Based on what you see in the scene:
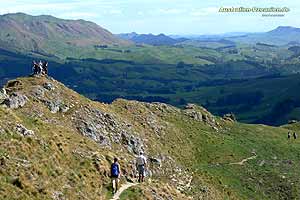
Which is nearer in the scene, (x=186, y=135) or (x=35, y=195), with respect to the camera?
(x=35, y=195)

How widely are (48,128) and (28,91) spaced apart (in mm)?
20163

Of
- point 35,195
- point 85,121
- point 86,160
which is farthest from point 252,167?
point 35,195

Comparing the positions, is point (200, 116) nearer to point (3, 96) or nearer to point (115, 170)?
point (3, 96)

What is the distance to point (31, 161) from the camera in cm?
4225

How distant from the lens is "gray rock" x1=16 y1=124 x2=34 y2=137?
46.8 meters

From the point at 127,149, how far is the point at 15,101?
72.7 ft

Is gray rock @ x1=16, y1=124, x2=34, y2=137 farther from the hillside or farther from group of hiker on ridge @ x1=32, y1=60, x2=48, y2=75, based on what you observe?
group of hiker on ridge @ x1=32, y1=60, x2=48, y2=75

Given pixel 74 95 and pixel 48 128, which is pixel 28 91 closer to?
pixel 74 95

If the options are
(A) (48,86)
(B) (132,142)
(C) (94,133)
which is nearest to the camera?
(C) (94,133)

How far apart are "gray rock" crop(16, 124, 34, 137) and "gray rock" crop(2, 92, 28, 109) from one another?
17.4 metres

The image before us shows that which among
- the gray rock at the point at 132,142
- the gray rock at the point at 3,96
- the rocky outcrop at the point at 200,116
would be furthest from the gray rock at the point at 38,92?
the rocky outcrop at the point at 200,116

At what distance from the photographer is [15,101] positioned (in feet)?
217

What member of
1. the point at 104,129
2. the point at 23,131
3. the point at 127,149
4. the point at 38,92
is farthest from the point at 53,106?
the point at 23,131

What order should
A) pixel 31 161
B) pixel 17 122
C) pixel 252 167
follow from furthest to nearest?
pixel 252 167 → pixel 17 122 → pixel 31 161
